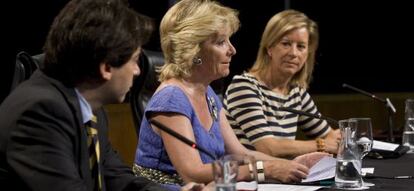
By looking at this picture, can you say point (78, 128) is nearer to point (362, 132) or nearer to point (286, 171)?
point (286, 171)

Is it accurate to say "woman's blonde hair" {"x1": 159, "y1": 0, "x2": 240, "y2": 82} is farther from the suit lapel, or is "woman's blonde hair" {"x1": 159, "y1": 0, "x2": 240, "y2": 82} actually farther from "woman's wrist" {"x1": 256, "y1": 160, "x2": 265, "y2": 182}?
the suit lapel

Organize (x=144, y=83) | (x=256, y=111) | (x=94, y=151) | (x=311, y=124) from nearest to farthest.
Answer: (x=94, y=151), (x=144, y=83), (x=256, y=111), (x=311, y=124)

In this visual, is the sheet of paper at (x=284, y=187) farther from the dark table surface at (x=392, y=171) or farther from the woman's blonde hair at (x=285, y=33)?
the woman's blonde hair at (x=285, y=33)

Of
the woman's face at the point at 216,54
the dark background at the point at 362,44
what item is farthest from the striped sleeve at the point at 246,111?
the dark background at the point at 362,44

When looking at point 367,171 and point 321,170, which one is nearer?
point 321,170

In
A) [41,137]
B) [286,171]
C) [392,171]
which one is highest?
[41,137]

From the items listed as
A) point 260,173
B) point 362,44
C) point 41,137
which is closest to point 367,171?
point 260,173

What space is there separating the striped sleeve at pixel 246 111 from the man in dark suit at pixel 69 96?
1.37 m

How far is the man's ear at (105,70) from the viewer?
1.72 m

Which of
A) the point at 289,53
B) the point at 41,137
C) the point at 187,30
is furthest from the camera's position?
the point at 289,53

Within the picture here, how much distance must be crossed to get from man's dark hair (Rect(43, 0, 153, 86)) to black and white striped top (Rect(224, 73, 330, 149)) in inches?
58.4

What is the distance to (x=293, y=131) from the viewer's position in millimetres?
3363

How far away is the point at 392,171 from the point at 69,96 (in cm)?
126

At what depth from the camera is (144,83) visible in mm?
2854
